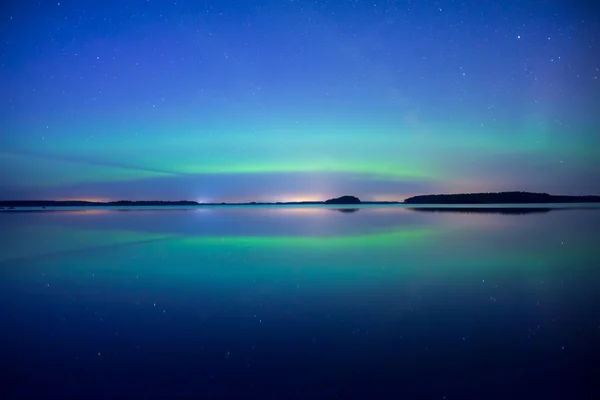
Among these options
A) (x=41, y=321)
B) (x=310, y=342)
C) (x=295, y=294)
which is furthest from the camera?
(x=295, y=294)

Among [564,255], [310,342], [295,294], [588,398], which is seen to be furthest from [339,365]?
[564,255]

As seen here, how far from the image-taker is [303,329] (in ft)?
23.1

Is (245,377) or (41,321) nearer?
(245,377)

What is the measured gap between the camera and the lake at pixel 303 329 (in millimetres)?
5035

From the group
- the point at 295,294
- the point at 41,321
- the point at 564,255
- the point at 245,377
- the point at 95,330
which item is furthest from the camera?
the point at 564,255

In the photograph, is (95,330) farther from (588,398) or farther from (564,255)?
(564,255)

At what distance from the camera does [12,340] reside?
6527 mm

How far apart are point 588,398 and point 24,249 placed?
20495 mm

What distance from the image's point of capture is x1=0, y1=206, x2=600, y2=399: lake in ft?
16.5

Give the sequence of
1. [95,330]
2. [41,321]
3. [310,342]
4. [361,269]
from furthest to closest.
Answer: [361,269]
[41,321]
[95,330]
[310,342]

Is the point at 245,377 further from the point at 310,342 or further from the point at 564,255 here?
the point at 564,255

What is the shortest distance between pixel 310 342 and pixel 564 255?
12761mm

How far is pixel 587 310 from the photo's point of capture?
796 cm

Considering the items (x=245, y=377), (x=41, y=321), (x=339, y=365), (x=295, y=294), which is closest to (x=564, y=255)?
(x=295, y=294)
